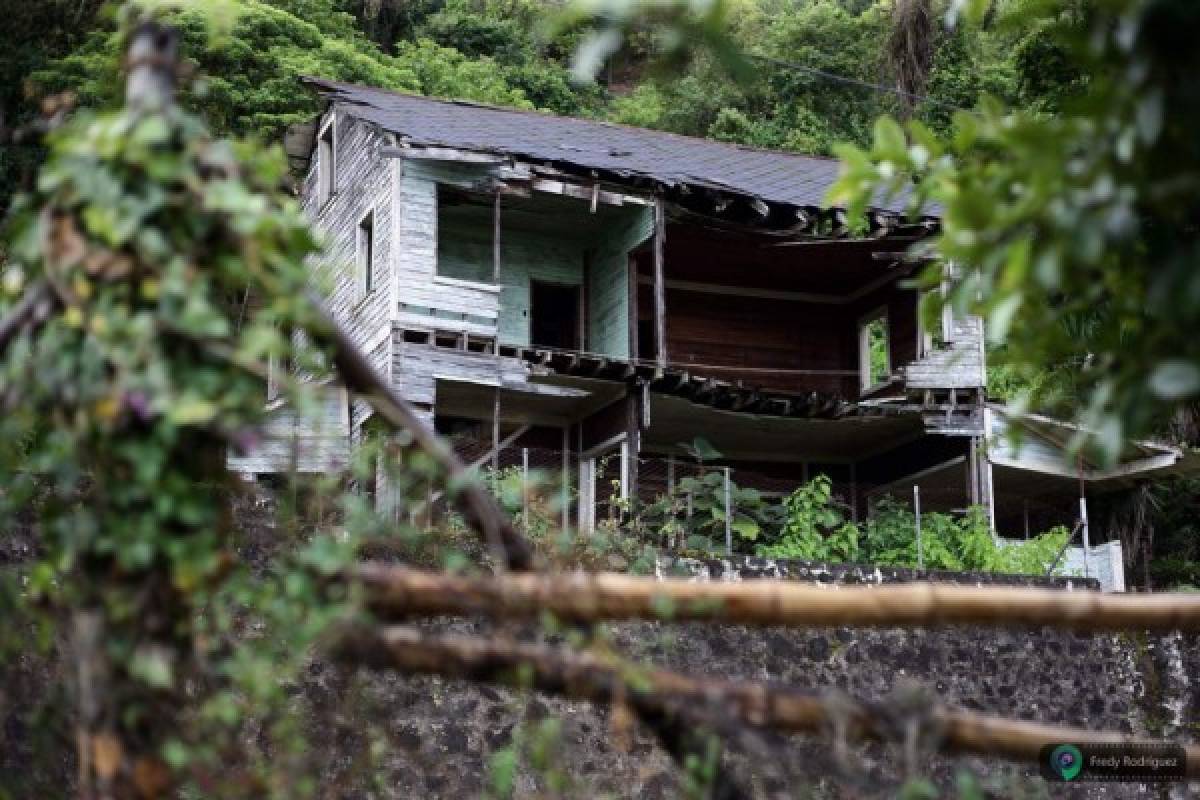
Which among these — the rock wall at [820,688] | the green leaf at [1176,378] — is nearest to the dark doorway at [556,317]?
the rock wall at [820,688]

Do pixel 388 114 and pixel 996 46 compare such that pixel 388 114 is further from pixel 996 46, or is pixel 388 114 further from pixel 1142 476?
pixel 996 46

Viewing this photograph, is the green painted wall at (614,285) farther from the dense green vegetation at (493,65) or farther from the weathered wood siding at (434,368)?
the dense green vegetation at (493,65)

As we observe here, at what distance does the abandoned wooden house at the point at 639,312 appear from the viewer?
1753cm

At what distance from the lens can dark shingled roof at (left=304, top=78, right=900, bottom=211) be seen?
1794cm

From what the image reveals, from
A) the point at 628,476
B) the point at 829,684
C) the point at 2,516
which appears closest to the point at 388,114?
the point at 628,476

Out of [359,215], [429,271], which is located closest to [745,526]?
[429,271]

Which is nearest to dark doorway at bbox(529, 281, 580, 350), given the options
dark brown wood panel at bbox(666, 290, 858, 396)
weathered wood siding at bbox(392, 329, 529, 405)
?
dark brown wood panel at bbox(666, 290, 858, 396)

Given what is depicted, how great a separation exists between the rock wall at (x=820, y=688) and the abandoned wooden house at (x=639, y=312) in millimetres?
4436

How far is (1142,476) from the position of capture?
21.0 metres

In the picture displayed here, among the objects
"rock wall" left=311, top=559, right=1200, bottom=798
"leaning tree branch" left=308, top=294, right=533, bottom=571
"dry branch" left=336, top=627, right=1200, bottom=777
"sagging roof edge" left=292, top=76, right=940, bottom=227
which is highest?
"sagging roof edge" left=292, top=76, right=940, bottom=227

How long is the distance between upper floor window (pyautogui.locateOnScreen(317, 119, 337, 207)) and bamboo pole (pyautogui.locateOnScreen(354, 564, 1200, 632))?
17.7m

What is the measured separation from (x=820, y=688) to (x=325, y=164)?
1446cm

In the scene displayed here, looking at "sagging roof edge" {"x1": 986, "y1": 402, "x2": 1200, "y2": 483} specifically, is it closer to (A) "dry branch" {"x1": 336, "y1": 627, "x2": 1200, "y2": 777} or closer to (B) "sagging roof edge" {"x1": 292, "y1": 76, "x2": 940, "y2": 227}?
(B) "sagging roof edge" {"x1": 292, "y1": 76, "x2": 940, "y2": 227}

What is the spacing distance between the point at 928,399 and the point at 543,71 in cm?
1744
